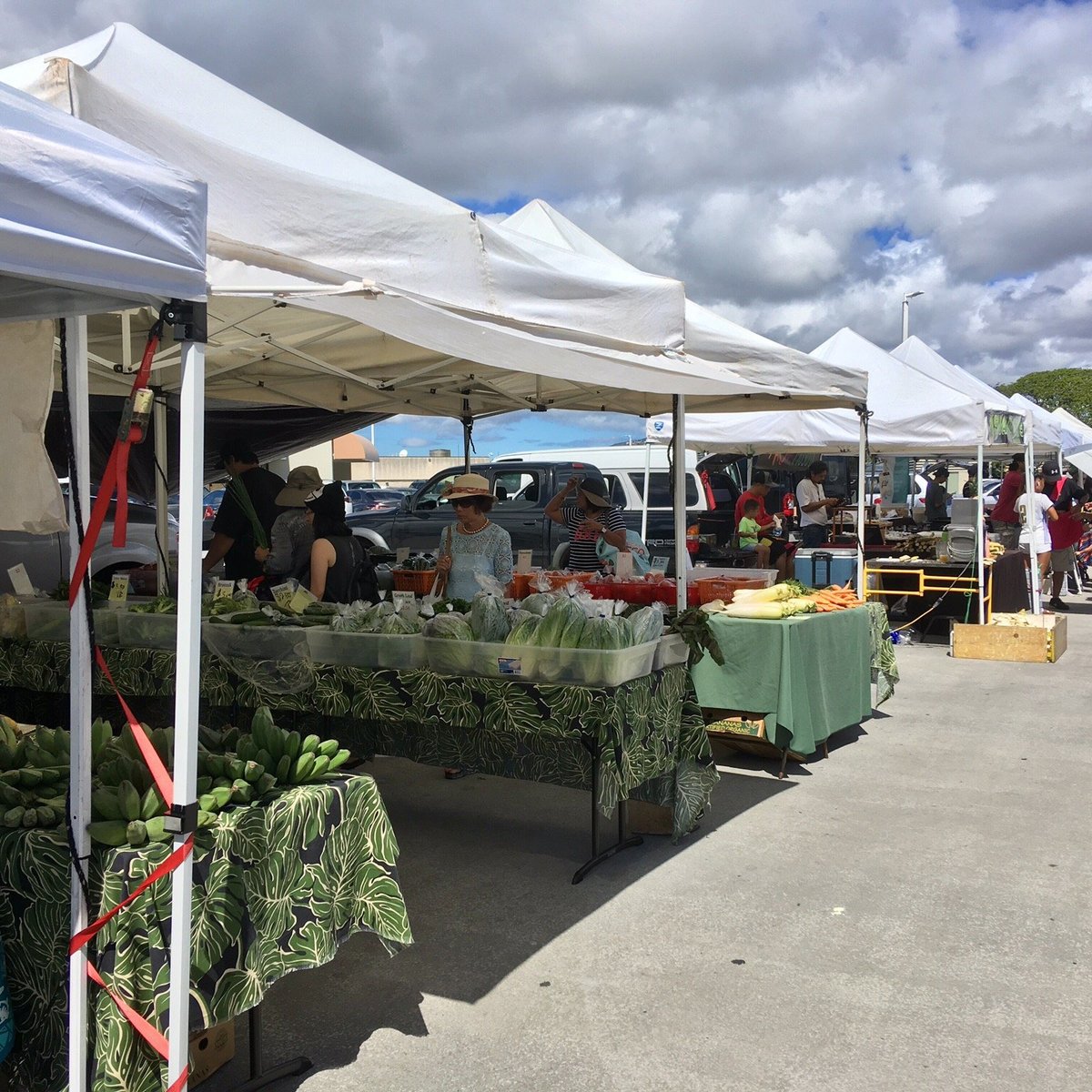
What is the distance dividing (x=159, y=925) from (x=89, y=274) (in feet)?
5.10

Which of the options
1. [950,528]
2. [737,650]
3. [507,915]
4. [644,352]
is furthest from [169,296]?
[950,528]

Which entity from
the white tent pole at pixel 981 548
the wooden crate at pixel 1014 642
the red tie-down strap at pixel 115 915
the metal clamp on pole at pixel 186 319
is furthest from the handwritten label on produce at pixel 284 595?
the wooden crate at pixel 1014 642

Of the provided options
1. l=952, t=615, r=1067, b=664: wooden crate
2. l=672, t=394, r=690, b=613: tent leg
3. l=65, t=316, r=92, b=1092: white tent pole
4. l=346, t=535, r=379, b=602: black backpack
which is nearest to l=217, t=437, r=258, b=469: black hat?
l=346, t=535, r=379, b=602: black backpack

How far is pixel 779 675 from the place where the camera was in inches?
234

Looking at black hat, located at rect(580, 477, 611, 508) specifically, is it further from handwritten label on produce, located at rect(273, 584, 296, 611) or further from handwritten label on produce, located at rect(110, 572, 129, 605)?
handwritten label on produce, located at rect(110, 572, 129, 605)

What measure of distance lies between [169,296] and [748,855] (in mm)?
3685

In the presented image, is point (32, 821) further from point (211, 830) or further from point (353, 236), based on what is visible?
point (353, 236)

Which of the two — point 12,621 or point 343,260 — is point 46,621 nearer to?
point 12,621

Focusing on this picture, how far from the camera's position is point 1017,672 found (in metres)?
9.65

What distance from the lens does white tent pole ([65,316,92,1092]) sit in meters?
2.43

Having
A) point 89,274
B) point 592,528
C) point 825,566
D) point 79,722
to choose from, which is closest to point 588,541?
point 592,528

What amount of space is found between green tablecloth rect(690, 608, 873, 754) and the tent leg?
0.36 m

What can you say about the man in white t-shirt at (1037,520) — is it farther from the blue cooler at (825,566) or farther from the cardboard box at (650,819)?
the cardboard box at (650,819)

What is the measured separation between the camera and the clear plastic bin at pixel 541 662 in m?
4.25
